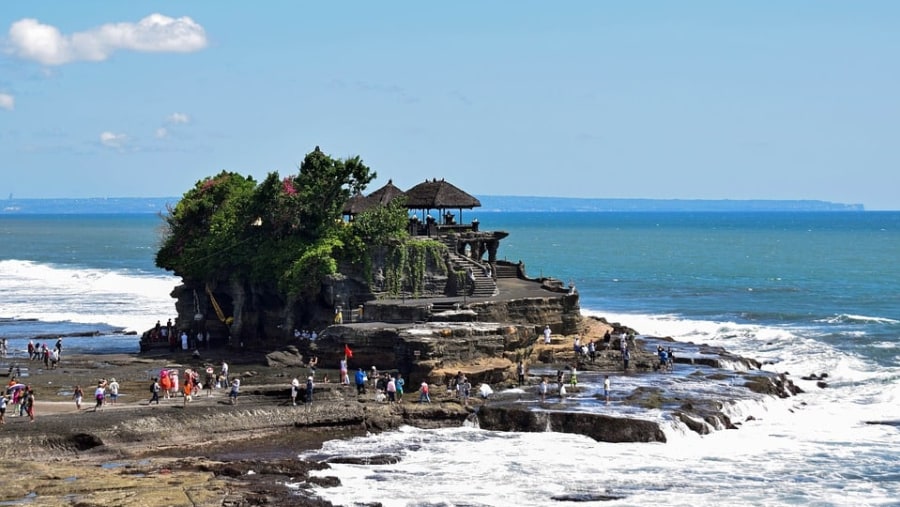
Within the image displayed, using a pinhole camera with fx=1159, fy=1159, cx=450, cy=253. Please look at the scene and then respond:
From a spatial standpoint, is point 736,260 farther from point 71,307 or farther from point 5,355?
point 5,355

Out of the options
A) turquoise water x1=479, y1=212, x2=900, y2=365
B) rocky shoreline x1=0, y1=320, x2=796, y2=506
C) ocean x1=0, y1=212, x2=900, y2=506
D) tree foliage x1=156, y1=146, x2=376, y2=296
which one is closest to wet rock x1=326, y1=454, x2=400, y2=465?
ocean x1=0, y1=212, x2=900, y2=506

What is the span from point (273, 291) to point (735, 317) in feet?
95.9

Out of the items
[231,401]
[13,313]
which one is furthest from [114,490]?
[13,313]

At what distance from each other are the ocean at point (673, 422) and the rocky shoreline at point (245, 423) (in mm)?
851

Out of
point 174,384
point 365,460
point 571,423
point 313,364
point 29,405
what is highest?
point 29,405

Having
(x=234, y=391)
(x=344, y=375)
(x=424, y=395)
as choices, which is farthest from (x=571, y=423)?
(x=234, y=391)

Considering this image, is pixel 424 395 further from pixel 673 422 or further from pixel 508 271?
pixel 508 271

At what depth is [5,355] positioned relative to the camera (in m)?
49.7

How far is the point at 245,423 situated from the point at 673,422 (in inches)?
504

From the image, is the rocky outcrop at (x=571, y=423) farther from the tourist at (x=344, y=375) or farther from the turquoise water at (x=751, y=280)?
the turquoise water at (x=751, y=280)

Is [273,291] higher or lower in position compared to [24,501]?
higher

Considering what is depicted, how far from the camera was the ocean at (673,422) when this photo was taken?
2916cm

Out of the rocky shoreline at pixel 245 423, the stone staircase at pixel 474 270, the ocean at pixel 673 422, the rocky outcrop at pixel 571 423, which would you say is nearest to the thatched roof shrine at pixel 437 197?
the stone staircase at pixel 474 270

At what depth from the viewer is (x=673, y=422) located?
35.0 metres
